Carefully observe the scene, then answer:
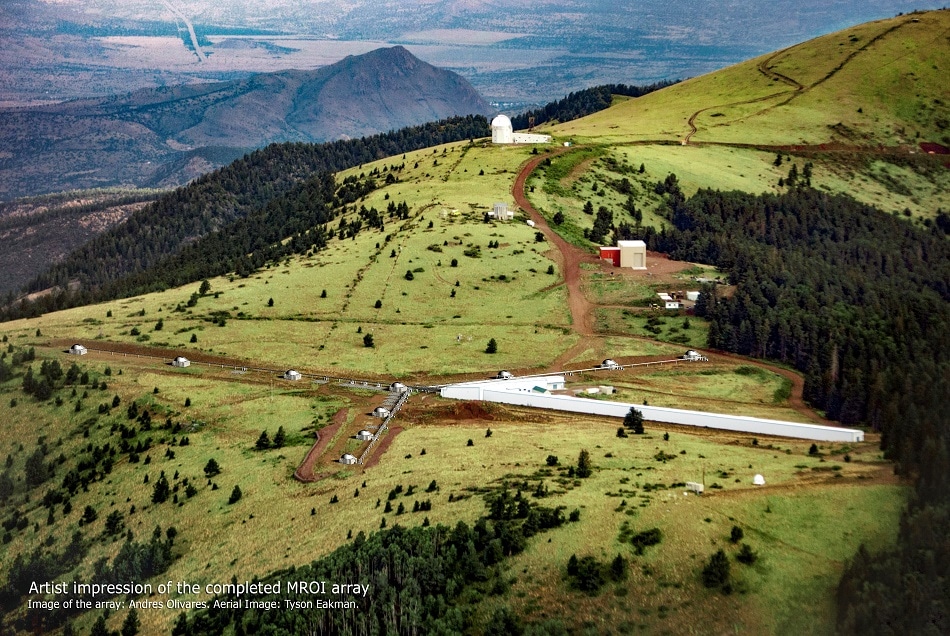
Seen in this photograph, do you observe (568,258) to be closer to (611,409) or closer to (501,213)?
(501,213)

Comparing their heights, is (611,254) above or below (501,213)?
below

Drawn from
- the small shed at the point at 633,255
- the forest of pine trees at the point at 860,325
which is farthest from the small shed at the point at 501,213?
the forest of pine trees at the point at 860,325

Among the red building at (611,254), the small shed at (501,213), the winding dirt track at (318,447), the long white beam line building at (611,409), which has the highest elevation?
the small shed at (501,213)

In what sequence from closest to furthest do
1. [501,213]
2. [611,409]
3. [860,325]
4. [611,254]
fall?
1. [611,409]
2. [860,325]
3. [611,254]
4. [501,213]

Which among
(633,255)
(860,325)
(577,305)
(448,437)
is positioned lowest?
(448,437)

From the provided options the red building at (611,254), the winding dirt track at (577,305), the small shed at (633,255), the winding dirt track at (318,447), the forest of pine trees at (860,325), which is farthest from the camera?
the red building at (611,254)

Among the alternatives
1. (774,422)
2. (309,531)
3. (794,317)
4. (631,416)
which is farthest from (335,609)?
(794,317)

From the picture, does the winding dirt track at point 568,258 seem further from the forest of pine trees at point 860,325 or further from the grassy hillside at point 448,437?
the forest of pine trees at point 860,325

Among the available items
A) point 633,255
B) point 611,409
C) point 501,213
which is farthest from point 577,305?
point 611,409

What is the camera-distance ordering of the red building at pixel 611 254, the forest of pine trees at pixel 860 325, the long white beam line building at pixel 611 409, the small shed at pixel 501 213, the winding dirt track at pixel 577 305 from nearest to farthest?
1. the forest of pine trees at pixel 860 325
2. the long white beam line building at pixel 611 409
3. the winding dirt track at pixel 577 305
4. the red building at pixel 611 254
5. the small shed at pixel 501 213

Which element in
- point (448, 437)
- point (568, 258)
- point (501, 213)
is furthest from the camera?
point (501, 213)

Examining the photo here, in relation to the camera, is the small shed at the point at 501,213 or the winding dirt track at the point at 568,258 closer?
the winding dirt track at the point at 568,258

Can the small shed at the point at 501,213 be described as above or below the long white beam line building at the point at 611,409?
above
